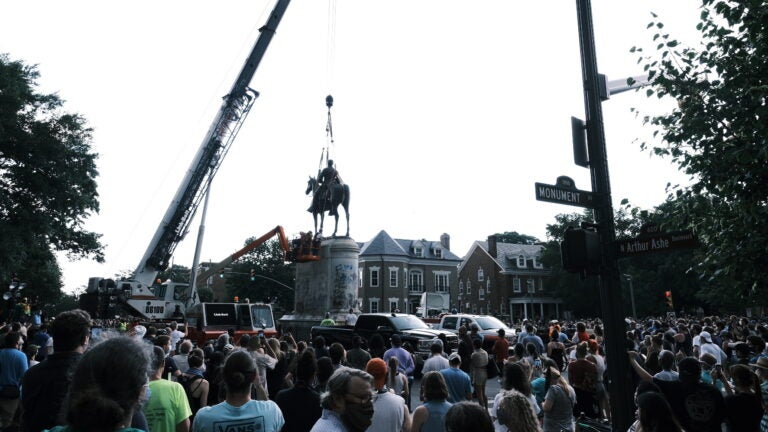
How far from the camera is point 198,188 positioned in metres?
25.1

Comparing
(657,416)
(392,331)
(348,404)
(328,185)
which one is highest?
(328,185)

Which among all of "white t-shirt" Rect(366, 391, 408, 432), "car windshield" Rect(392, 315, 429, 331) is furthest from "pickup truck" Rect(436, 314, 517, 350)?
"white t-shirt" Rect(366, 391, 408, 432)

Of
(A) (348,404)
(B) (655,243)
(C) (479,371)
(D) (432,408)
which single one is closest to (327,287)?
(C) (479,371)

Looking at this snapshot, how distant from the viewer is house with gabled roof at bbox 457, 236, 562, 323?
6744 cm

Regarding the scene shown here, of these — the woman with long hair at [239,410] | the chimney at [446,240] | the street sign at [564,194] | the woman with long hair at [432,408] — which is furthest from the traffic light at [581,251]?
the chimney at [446,240]

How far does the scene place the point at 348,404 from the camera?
11.2 ft

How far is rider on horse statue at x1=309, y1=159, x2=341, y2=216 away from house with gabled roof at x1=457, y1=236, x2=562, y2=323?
4495cm

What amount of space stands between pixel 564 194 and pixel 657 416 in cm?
376

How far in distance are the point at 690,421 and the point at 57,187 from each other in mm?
33851

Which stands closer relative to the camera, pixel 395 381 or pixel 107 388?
pixel 107 388

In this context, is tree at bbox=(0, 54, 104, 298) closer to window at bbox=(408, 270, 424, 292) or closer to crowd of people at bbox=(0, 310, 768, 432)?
crowd of people at bbox=(0, 310, 768, 432)

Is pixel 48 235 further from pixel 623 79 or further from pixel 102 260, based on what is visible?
pixel 623 79

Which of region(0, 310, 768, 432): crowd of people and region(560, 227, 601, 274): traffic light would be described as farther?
region(560, 227, 601, 274): traffic light

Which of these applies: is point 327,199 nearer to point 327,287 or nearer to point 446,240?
point 327,287
